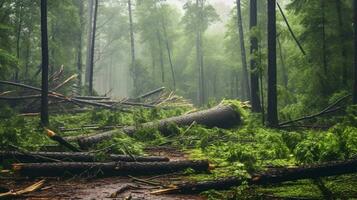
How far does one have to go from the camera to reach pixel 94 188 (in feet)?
21.5

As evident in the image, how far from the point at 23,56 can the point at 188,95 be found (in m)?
28.5

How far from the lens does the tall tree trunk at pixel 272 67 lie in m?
13.1

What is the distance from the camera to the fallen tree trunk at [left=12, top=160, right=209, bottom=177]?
7.30 metres

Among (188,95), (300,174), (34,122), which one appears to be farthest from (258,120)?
(188,95)

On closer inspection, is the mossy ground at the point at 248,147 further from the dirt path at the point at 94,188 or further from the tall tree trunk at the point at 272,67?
the tall tree trunk at the point at 272,67

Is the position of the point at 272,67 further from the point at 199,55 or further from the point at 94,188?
the point at 199,55

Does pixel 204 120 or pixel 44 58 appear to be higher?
pixel 44 58

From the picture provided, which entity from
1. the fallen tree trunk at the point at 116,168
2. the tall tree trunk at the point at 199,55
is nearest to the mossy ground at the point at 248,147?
the fallen tree trunk at the point at 116,168

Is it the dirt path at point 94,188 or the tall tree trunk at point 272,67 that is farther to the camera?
the tall tree trunk at point 272,67

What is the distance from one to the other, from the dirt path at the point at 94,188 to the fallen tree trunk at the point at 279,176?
0.54 ft

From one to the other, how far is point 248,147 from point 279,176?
409 centimetres

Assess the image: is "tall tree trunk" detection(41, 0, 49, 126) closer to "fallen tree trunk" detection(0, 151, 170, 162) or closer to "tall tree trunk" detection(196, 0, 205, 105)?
"fallen tree trunk" detection(0, 151, 170, 162)

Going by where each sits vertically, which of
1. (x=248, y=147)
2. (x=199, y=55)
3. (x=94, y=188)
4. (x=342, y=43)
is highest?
(x=199, y=55)

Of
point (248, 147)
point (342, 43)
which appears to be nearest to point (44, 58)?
point (248, 147)
